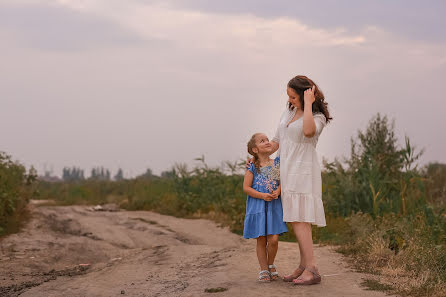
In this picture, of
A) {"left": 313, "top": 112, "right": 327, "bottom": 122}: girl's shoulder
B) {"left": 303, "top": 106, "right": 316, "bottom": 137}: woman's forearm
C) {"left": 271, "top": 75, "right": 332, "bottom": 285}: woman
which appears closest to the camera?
{"left": 303, "top": 106, "right": 316, "bottom": 137}: woman's forearm

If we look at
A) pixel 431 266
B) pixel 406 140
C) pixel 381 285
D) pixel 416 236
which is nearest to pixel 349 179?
pixel 406 140

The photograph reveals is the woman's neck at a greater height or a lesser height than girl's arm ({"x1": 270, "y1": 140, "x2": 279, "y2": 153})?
lesser

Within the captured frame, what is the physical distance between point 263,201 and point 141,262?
4.14m

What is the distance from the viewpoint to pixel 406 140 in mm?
9141

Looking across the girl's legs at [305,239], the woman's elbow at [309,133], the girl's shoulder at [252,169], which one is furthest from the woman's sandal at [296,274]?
the woman's elbow at [309,133]

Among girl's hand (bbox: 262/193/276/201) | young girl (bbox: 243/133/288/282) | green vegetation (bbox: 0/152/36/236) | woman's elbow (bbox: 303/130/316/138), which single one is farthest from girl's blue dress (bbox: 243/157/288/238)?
green vegetation (bbox: 0/152/36/236)

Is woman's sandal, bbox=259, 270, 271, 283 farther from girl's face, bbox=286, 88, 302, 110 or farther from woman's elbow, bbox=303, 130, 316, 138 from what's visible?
girl's face, bbox=286, 88, 302, 110

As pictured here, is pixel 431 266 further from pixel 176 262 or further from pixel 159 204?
pixel 159 204

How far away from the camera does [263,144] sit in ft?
20.9

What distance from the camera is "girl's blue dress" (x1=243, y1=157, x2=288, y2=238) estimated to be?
6309 mm

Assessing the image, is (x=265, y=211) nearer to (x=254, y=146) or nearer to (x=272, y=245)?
(x=272, y=245)

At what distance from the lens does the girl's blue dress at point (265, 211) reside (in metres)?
6.31

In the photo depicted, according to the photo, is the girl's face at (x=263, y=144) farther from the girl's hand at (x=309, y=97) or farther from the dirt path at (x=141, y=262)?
the dirt path at (x=141, y=262)

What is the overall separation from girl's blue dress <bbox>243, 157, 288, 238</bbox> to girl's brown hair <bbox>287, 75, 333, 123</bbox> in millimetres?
738
